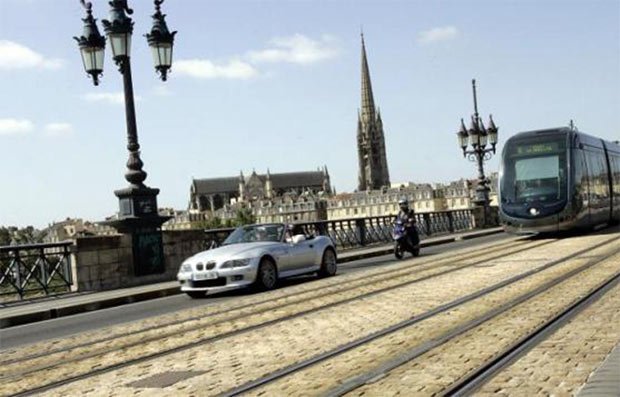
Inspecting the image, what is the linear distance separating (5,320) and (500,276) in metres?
8.15

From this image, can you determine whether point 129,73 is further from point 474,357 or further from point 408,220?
point 474,357

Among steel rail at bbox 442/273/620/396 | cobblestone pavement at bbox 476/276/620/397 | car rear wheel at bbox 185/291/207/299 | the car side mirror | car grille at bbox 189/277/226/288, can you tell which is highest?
the car side mirror

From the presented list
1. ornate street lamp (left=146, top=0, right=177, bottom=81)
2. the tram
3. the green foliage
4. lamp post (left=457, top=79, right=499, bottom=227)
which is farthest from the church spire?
ornate street lamp (left=146, top=0, right=177, bottom=81)

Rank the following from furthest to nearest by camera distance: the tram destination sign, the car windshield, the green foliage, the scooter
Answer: the green foliage
the tram destination sign
the scooter
the car windshield

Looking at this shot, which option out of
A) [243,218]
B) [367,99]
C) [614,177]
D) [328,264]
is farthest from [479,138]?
[367,99]

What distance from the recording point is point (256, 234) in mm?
16125

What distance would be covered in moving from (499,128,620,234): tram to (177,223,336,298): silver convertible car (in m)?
Answer: 9.96

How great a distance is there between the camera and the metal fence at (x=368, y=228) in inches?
1016

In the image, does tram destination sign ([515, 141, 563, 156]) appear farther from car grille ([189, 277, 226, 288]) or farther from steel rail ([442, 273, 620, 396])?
steel rail ([442, 273, 620, 396])

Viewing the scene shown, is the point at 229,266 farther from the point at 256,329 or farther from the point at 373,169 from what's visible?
the point at 373,169

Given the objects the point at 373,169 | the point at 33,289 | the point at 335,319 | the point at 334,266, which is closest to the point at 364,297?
the point at 335,319

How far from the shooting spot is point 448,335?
798 centimetres

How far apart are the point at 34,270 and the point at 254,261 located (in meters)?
4.90

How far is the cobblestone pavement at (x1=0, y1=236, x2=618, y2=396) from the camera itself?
6.45m
